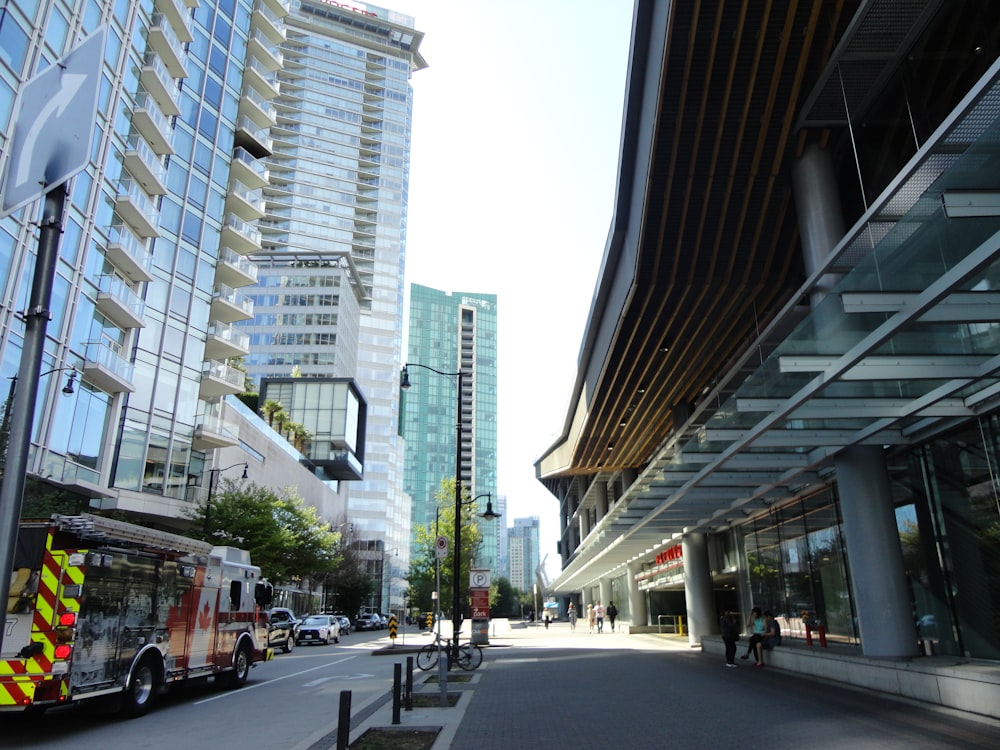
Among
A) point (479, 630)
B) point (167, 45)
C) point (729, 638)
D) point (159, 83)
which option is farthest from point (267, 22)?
point (729, 638)

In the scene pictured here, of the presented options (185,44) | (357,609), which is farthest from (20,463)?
(357,609)

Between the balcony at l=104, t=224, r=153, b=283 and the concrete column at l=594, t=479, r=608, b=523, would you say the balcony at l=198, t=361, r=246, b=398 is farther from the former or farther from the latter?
the concrete column at l=594, t=479, r=608, b=523

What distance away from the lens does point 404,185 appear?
452 feet

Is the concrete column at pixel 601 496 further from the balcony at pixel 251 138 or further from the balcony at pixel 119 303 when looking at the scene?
the balcony at pixel 251 138

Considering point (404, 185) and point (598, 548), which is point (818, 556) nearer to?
point (598, 548)

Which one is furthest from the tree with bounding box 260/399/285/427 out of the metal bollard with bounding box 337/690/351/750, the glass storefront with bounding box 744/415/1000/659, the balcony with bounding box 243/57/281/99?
the metal bollard with bounding box 337/690/351/750

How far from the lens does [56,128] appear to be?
12.0 feet

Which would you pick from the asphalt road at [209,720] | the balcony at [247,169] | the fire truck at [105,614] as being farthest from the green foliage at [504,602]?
the fire truck at [105,614]

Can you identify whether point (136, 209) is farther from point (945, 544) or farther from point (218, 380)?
point (945, 544)

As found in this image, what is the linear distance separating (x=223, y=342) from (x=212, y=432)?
5.74 meters

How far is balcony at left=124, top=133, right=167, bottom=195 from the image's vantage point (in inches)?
1375

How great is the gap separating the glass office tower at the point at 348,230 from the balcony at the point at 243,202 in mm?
52681

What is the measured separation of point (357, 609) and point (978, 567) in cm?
6982

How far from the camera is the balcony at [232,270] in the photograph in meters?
44.3
